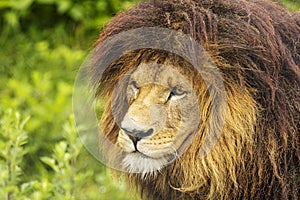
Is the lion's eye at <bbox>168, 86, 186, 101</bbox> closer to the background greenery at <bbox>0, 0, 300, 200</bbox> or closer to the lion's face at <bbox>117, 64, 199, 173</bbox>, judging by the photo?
the lion's face at <bbox>117, 64, 199, 173</bbox>

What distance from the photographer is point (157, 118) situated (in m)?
2.46

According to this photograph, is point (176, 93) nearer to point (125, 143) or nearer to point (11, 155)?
point (125, 143)

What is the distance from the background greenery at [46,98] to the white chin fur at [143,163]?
0.88ft

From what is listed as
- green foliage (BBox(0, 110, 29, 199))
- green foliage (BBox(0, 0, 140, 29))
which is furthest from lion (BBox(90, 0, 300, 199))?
green foliage (BBox(0, 0, 140, 29))

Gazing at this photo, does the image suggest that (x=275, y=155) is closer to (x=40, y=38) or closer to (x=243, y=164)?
(x=243, y=164)

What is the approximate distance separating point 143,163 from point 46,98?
2.35 m

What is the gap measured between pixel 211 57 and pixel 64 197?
1025 mm

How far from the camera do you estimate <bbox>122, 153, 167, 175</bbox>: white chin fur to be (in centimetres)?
252

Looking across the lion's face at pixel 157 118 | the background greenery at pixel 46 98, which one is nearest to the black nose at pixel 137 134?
the lion's face at pixel 157 118

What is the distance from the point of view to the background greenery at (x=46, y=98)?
3.30 metres

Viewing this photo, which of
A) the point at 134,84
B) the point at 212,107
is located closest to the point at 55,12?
the point at 134,84

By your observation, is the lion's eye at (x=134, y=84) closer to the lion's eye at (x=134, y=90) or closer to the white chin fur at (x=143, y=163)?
the lion's eye at (x=134, y=90)

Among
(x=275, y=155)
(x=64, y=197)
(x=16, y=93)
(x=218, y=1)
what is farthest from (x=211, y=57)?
(x=16, y=93)

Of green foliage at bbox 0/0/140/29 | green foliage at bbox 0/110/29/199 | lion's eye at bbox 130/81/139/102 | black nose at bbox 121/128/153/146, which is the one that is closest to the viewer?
black nose at bbox 121/128/153/146
